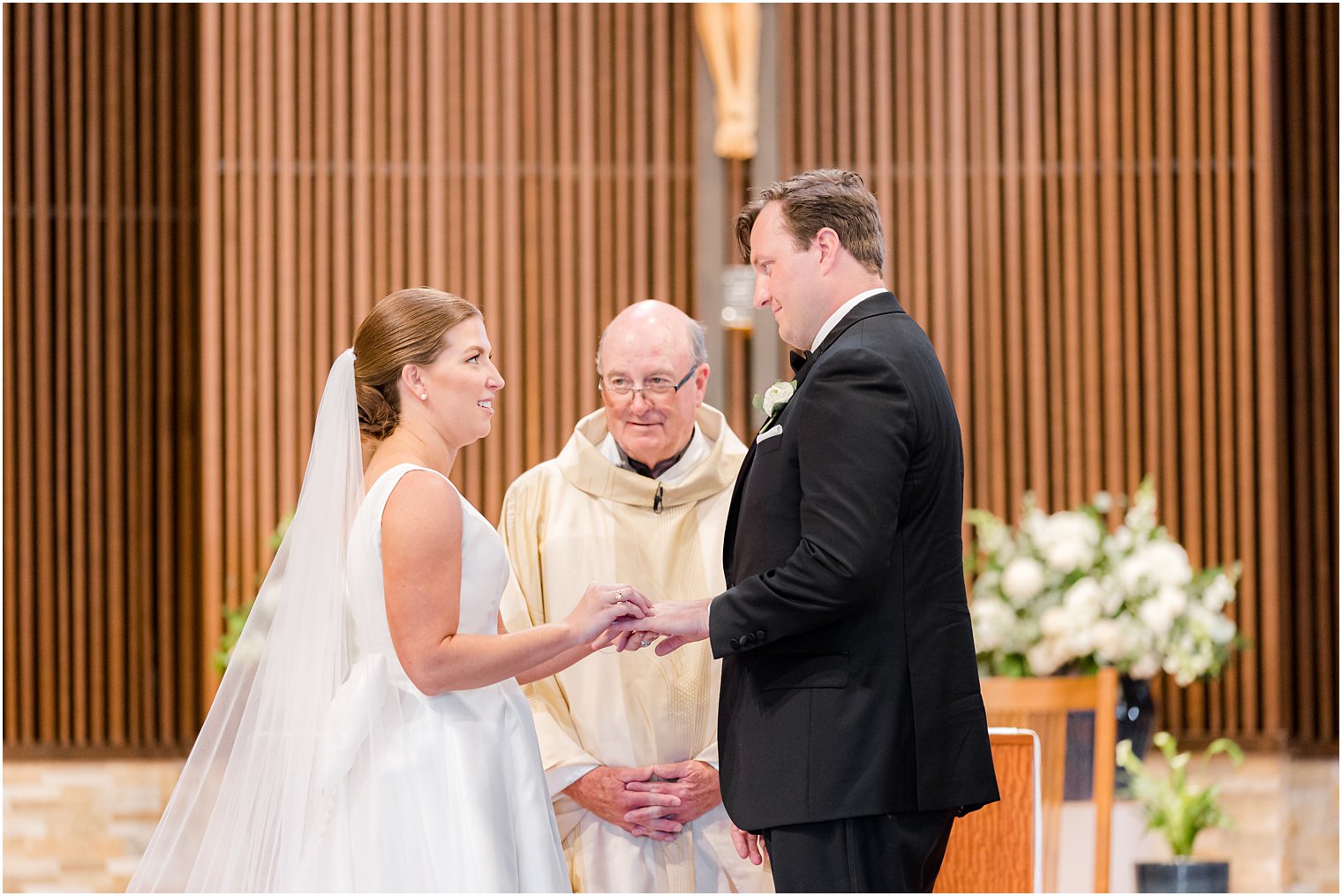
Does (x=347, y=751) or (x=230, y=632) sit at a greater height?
(x=347, y=751)

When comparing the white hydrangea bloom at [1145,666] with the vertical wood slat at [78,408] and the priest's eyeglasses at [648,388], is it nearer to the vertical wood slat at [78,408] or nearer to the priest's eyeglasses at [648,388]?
the priest's eyeglasses at [648,388]

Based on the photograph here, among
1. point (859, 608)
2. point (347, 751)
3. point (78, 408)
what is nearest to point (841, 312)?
point (859, 608)

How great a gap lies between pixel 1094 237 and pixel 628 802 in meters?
4.05

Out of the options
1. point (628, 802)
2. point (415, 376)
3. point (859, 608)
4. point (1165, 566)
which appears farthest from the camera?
point (1165, 566)

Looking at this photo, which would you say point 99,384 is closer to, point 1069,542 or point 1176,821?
point 1069,542

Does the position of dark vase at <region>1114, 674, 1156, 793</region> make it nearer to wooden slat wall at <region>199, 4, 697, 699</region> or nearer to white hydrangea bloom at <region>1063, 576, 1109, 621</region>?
white hydrangea bloom at <region>1063, 576, 1109, 621</region>

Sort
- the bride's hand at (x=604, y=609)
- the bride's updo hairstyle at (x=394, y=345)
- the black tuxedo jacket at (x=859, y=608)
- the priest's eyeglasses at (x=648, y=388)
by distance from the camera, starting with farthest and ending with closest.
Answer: the priest's eyeglasses at (x=648, y=388)
the bride's updo hairstyle at (x=394, y=345)
the bride's hand at (x=604, y=609)
the black tuxedo jacket at (x=859, y=608)

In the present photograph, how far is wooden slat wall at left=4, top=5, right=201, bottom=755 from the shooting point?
6.59 metres

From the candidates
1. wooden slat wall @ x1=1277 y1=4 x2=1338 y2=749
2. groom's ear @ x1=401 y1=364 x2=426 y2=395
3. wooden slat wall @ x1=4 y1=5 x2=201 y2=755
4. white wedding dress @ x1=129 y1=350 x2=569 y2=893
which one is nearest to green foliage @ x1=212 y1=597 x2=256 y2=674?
wooden slat wall @ x1=4 y1=5 x2=201 y2=755

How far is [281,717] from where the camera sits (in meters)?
2.59

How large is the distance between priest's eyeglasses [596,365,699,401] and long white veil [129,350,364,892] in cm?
65

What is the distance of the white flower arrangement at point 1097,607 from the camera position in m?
4.94

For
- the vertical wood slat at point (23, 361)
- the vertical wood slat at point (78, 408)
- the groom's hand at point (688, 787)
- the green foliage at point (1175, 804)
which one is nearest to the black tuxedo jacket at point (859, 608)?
the groom's hand at point (688, 787)

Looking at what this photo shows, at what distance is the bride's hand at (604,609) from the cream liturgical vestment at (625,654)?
0.59 m
